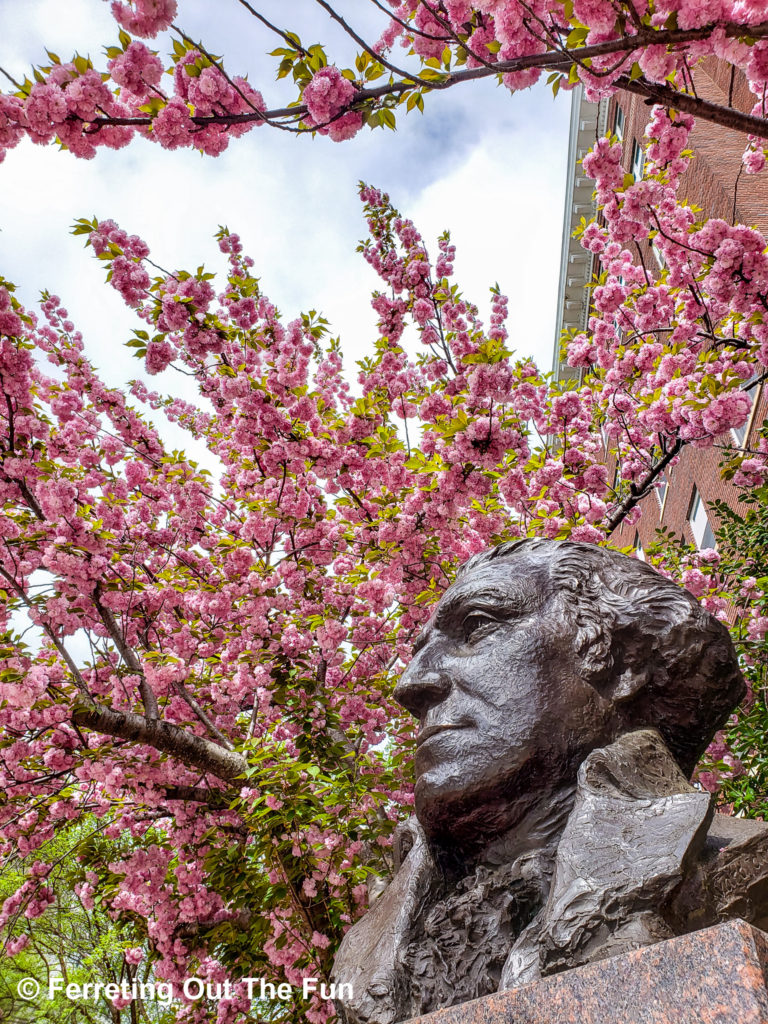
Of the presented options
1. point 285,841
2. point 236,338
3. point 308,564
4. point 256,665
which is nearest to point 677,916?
point 285,841

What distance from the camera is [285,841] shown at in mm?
4949

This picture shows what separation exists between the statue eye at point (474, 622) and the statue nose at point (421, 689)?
0.74 ft

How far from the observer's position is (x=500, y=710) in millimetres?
2508

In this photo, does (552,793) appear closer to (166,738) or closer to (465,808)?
(465,808)

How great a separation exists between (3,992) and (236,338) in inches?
505

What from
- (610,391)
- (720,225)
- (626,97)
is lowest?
(720,225)

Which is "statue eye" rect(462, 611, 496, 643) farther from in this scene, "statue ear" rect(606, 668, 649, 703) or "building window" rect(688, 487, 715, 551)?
"building window" rect(688, 487, 715, 551)

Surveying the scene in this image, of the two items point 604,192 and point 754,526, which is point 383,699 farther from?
point 604,192

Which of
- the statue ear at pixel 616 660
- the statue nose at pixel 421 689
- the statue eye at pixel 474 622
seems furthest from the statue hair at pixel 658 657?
the statue nose at pixel 421 689

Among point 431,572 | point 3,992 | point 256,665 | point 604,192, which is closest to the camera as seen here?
point 604,192

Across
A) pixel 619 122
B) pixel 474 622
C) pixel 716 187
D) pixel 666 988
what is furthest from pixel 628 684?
pixel 619 122
